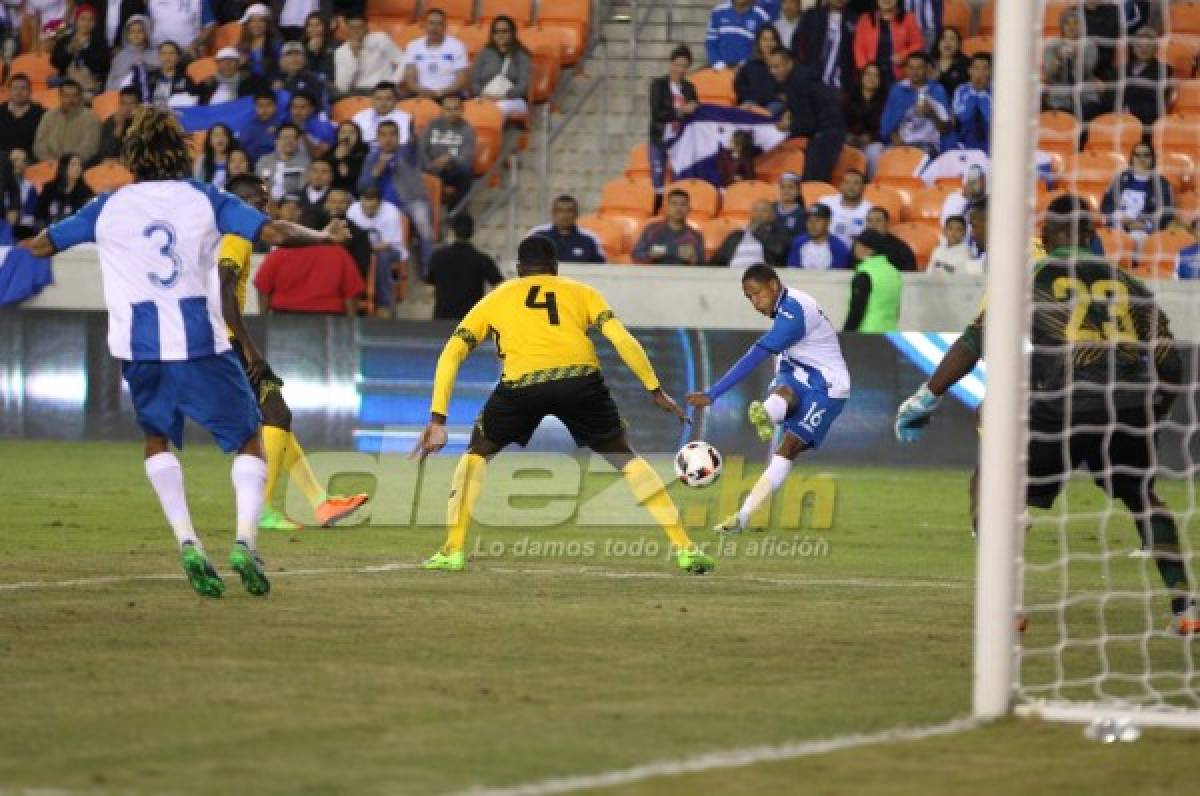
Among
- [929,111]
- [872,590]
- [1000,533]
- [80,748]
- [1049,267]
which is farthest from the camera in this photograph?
[929,111]

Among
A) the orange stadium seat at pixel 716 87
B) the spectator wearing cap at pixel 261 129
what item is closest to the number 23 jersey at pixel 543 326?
the orange stadium seat at pixel 716 87

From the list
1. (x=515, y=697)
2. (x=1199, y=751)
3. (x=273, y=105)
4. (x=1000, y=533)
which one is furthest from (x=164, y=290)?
(x=273, y=105)

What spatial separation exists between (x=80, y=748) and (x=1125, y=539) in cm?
1091

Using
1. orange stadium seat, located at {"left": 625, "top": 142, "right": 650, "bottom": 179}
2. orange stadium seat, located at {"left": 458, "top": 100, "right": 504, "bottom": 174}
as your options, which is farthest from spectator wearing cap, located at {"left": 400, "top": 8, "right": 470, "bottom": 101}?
orange stadium seat, located at {"left": 625, "top": 142, "right": 650, "bottom": 179}

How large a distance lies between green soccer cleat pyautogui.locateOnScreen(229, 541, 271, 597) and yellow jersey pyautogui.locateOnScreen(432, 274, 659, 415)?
2.08 m

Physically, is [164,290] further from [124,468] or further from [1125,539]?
[124,468]

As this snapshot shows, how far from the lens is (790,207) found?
24.1 meters

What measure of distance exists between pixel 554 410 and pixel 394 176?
12.1 meters

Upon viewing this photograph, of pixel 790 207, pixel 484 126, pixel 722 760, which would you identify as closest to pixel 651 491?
pixel 722 760

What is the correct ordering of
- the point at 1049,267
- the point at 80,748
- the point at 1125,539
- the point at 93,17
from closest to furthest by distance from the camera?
the point at 80,748
the point at 1049,267
the point at 1125,539
the point at 93,17

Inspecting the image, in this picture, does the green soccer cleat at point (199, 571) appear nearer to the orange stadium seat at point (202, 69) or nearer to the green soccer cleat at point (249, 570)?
the green soccer cleat at point (249, 570)

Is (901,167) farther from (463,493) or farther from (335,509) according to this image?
(463,493)

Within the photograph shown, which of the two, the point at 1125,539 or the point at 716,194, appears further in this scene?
the point at 716,194

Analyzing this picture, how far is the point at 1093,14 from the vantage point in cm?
2238
